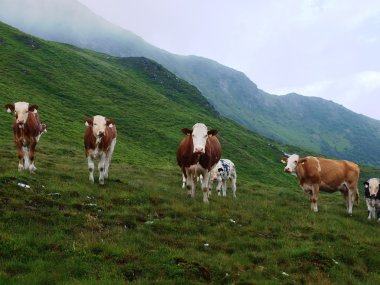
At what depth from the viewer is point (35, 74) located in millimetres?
101000

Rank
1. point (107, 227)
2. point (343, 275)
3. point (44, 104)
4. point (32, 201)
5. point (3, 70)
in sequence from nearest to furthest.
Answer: point (343, 275), point (107, 227), point (32, 201), point (44, 104), point (3, 70)

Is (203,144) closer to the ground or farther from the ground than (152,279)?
farther from the ground

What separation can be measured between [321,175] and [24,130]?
1566 centimetres

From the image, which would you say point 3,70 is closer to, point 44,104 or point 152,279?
point 44,104

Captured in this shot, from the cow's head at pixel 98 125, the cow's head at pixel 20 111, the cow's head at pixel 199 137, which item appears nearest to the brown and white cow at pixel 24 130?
the cow's head at pixel 20 111

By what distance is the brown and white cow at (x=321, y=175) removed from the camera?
21734 mm

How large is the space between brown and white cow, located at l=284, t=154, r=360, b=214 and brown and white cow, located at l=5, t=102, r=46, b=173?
43.9ft

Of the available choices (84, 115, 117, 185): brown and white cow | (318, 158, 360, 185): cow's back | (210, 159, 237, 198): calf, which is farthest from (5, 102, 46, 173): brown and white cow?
(318, 158, 360, 185): cow's back

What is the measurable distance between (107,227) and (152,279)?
12.3 ft

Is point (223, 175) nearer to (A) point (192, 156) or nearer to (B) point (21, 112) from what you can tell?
(A) point (192, 156)

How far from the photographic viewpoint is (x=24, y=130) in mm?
19547

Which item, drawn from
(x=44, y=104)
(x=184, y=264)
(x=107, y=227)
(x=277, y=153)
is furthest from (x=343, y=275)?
(x=277, y=153)

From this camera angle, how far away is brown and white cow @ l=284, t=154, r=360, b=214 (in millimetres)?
21734

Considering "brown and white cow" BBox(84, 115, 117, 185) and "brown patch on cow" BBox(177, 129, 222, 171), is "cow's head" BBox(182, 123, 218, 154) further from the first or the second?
"brown and white cow" BBox(84, 115, 117, 185)
